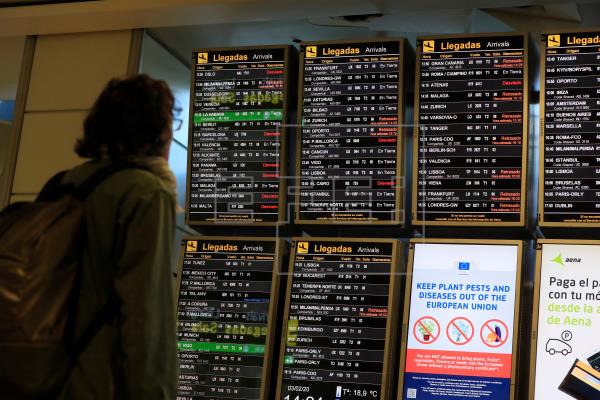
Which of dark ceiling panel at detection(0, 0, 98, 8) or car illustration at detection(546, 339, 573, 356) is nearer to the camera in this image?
car illustration at detection(546, 339, 573, 356)

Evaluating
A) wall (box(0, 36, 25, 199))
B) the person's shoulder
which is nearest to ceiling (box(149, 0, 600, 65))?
wall (box(0, 36, 25, 199))

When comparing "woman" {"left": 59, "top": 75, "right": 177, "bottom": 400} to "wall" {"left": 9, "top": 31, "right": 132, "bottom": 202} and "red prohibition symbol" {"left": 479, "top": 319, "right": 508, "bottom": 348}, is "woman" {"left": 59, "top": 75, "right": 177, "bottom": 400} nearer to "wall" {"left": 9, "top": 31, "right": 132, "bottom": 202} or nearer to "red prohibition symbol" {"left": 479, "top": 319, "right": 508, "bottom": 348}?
A: "red prohibition symbol" {"left": 479, "top": 319, "right": 508, "bottom": 348}

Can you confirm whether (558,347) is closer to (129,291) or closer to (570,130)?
(570,130)

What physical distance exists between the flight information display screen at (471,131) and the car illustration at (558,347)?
580 millimetres

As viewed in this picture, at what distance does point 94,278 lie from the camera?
209 centimetres

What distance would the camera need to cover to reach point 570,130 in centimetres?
391

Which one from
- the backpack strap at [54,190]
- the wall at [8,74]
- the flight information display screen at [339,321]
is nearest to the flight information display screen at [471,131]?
the flight information display screen at [339,321]

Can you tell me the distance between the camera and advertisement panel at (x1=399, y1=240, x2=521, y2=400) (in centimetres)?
373

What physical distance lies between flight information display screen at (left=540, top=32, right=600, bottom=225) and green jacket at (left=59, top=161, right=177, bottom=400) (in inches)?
91.3

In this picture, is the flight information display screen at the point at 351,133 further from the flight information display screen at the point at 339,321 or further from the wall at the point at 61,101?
the wall at the point at 61,101

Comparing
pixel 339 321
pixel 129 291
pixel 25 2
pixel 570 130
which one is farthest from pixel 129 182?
pixel 25 2

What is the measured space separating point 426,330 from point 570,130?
3.84 feet

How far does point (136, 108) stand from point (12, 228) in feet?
1.44

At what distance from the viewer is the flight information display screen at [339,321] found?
3.86 meters
